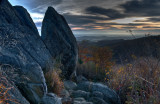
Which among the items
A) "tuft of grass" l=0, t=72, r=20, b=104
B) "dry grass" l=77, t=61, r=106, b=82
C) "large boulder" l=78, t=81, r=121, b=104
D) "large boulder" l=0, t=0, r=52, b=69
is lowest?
"dry grass" l=77, t=61, r=106, b=82

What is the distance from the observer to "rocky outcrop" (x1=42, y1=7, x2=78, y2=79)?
685cm

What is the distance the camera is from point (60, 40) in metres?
7.14

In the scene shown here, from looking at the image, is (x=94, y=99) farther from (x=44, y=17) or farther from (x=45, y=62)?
(x=44, y=17)

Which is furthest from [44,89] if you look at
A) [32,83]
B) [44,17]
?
[44,17]

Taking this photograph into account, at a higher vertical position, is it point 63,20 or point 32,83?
point 63,20

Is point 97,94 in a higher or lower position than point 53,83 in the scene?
lower

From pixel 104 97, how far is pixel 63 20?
4428 mm

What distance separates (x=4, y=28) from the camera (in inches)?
180

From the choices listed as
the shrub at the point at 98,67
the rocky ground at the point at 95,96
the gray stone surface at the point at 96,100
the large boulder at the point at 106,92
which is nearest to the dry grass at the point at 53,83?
the rocky ground at the point at 95,96

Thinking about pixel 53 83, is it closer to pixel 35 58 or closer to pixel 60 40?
pixel 35 58

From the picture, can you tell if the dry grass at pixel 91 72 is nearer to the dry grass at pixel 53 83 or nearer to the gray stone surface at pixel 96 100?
the gray stone surface at pixel 96 100

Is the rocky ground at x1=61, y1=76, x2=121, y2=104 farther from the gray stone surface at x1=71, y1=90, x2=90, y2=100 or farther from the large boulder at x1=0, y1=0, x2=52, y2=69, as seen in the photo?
the large boulder at x1=0, y1=0, x2=52, y2=69

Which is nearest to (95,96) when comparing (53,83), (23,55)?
(53,83)

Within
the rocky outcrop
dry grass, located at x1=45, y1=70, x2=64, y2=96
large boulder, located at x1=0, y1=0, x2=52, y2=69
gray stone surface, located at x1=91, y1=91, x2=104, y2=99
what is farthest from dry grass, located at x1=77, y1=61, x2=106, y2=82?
dry grass, located at x1=45, y1=70, x2=64, y2=96
